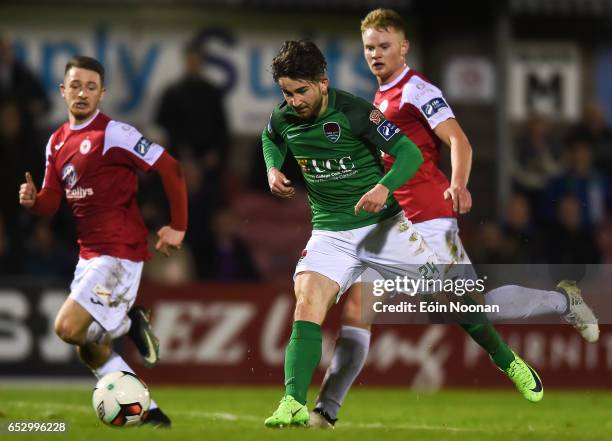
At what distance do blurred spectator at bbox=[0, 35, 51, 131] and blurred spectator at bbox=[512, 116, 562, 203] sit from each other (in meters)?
5.07

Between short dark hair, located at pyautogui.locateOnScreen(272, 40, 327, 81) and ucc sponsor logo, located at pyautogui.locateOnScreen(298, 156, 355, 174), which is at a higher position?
short dark hair, located at pyautogui.locateOnScreen(272, 40, 327, 81)

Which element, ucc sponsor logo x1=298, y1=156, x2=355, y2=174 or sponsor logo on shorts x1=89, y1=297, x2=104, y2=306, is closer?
ucc sponsor logo x1=298, y1=156, x2=355, y2=174

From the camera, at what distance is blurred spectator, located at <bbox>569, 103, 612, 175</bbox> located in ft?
47.6

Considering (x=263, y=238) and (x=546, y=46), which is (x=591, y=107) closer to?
(x=546, y=46)

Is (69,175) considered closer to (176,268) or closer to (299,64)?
(299,64)

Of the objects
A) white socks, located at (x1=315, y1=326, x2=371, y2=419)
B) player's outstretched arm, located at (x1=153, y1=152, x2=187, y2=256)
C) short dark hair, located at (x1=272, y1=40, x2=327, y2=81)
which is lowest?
white socks, located at (x1=315, y1=326, x2=371, y2=419)

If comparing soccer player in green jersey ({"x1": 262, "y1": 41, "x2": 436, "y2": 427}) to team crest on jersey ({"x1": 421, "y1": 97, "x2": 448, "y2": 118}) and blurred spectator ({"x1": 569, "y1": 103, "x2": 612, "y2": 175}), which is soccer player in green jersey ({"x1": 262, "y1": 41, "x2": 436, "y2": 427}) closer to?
team crest on jersey ({"x1": 421, "y1": 97, "x2": 448, "y2": 118})

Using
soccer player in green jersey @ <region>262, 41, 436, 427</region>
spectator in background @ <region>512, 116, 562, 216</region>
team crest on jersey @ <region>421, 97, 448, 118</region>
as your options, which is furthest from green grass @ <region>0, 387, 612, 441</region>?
spectator in background @ <region>512, 116, 562, 216</region>

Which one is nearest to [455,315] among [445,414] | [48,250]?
[445,414]

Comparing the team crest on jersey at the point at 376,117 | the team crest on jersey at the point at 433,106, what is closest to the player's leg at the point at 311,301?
the team crest on jersey at the point at 376,117

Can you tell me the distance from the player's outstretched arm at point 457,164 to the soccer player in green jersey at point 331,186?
0.27 meters

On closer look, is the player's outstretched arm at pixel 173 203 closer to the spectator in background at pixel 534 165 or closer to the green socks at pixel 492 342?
the green socks at pixel 492 342

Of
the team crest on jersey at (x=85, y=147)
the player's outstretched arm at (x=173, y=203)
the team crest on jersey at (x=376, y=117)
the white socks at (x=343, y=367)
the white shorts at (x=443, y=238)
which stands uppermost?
the team crest on jersey at (x=376, y=117)

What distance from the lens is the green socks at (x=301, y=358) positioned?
7.11 metres
